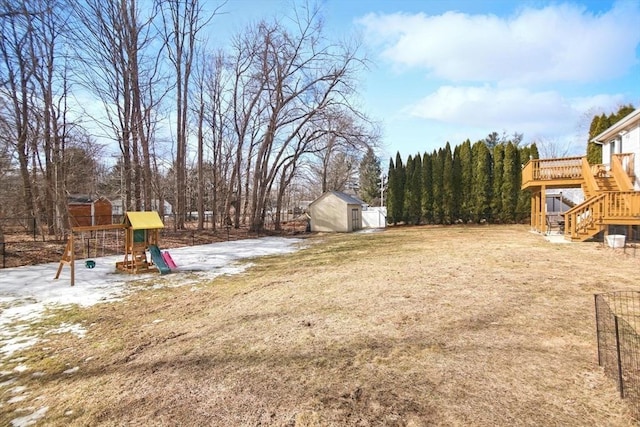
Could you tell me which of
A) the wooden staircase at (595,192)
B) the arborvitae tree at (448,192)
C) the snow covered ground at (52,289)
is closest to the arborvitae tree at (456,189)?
the arborvitae tree at (448,192)

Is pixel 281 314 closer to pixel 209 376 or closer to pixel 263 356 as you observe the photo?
pixel 263 356

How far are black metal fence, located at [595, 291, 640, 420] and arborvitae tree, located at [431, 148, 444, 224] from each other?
1932cm

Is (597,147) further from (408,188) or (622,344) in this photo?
(622,344)

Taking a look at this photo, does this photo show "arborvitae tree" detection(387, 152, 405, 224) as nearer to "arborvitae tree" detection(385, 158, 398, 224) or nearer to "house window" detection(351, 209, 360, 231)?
"arborvitae tree" detection(385, 158, 398, 224)

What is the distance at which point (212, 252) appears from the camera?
38.8 ft

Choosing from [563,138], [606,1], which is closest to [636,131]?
[606,1]

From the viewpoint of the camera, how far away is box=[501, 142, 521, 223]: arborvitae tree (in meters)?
21.8

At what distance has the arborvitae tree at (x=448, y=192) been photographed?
920 inches

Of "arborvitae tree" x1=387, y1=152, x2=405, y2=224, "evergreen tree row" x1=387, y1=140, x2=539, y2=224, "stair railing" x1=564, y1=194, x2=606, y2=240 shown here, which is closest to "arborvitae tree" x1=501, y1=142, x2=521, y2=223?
"evergreen tree row" x1=387, y1=140, x2=539, y2=224

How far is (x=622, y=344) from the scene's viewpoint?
10.8 feet

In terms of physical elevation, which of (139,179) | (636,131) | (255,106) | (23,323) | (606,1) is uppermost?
(255,106)

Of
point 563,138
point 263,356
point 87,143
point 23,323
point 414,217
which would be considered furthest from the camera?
point 563,138

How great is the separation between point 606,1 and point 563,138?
144 ft

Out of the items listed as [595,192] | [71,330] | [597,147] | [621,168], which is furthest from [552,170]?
[71,330]
